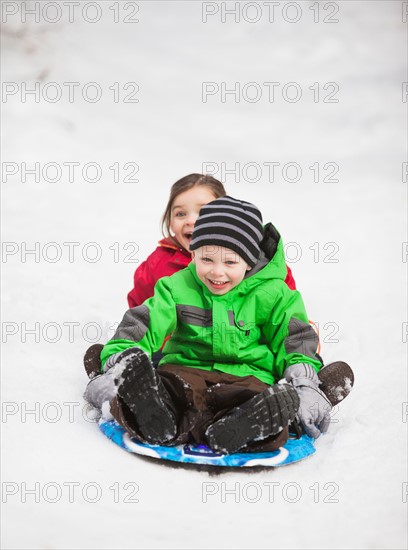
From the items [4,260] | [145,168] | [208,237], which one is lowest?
[208,237]

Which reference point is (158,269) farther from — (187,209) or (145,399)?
(145,399)

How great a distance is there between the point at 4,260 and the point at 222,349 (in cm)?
209

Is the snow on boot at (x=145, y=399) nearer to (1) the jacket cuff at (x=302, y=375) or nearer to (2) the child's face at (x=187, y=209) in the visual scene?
(1) the jacket cuff at (x=302, y=375)

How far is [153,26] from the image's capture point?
788 cm

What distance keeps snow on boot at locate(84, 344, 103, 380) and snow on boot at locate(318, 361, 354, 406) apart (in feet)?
2.73

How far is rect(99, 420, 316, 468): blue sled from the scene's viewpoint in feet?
7.22

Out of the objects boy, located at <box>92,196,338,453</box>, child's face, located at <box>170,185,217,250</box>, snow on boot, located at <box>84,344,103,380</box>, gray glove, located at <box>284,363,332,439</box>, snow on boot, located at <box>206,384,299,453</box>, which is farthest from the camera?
child's face, located at <box>170,185,217,250</box>

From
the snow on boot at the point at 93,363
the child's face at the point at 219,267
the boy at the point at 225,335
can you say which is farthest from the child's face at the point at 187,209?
the snow on boot at the point at 93,363

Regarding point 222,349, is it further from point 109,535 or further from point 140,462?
point 109,535

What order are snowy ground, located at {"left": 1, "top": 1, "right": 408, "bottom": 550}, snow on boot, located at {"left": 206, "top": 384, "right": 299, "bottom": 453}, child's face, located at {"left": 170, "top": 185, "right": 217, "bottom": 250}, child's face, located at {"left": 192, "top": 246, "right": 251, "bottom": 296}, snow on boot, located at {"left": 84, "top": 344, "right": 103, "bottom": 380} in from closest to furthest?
snowy ground, located at {"left": 1, "top": 1, "right": 408, "bottom": 550} < snow on boot, located at {"left": 206, "top": 384, "right": 299, "bottom": 453} < child's face, located at {"left": 192, "top": 246, "right": 251, "bottom": 296} < snow on boot, located at {"left": 84, "top": 344, "right": 103, "bottom": 380} < child's face, located at {"left": 170, "top": 185, "right": 217, "bottom": 250}

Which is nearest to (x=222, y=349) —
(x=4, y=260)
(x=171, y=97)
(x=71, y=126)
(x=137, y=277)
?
(x=137, y=277)

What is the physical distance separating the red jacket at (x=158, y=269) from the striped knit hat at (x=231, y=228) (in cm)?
61

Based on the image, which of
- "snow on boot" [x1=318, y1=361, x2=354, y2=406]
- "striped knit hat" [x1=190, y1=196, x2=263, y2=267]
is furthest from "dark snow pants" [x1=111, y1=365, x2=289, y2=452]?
"striped knit hat" [x1=190, y1=196, x2=263, y2=267]

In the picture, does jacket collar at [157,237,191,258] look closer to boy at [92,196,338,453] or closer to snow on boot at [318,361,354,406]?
boy at [92,196,338,453]
